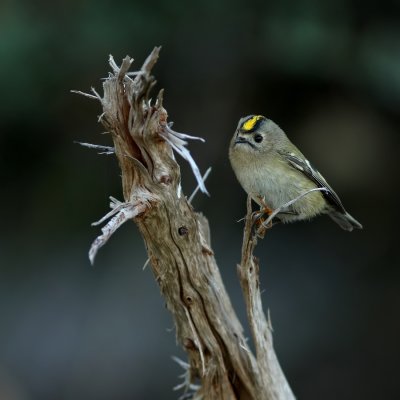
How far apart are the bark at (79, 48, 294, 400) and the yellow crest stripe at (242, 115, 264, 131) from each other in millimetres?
1102

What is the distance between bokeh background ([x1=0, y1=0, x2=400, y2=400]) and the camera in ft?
22.5

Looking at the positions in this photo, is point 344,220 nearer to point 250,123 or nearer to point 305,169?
point 305,169

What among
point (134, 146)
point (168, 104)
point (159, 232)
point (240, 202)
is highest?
point (134, 146)

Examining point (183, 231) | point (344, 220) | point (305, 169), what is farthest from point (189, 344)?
point (344, 220)

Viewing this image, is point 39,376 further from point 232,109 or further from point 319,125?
point 319,125

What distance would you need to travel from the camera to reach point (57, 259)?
7.54m

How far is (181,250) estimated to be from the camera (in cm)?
322

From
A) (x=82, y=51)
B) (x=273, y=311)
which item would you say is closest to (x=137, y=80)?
(x=82, y=51)

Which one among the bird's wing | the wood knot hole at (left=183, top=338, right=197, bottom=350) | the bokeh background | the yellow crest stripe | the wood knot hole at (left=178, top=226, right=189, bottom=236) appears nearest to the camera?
the wood knot hole at (left=178, top=226, right=189, bottom=236)

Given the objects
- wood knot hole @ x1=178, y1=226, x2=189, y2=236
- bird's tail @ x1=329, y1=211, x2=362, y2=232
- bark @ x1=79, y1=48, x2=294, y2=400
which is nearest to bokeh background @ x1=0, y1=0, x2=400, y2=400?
bird's tail @ x1=329, y1=211, x2=362, y2=232

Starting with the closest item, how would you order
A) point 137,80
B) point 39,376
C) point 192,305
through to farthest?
point 137,80 < point 192,305 < point 39,376

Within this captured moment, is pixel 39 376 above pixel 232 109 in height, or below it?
below

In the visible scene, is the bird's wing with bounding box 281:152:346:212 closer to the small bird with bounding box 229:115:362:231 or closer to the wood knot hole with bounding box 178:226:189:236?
the small bird with bounding box 229:115:362:231

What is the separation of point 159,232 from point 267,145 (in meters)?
1.71
